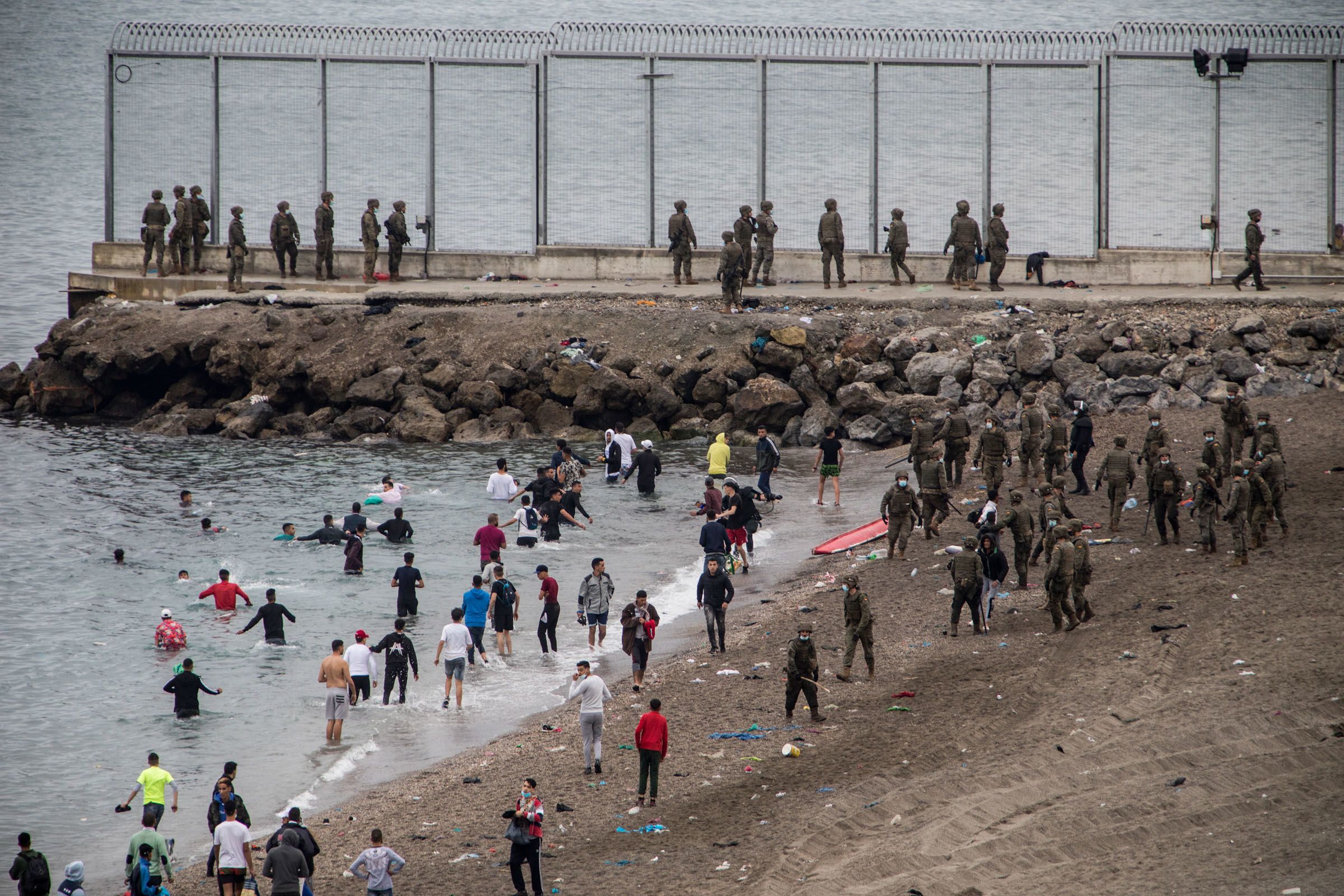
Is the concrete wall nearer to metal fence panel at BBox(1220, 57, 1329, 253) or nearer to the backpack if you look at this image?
metal fence panel at BBox(1220, 57, 1329, 253)

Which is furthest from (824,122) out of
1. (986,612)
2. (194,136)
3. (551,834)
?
(551,834)

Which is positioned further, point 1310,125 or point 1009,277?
point 1310,125

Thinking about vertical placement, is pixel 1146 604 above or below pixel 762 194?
below

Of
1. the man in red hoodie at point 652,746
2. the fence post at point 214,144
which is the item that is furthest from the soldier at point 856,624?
the fence post at point 214,144

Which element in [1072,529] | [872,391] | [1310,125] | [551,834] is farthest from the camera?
[1310,125]

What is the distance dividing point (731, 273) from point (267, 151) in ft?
140

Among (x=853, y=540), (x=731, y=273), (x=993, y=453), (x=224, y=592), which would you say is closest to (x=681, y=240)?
(x=731, y=273)

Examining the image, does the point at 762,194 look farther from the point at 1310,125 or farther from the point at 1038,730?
the point at 1310,125

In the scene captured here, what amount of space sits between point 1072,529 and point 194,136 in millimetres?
51116

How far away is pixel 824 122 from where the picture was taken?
65938 mm

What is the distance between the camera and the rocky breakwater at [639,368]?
93.0 ft

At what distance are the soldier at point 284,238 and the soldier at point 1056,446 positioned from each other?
1844 centimetres

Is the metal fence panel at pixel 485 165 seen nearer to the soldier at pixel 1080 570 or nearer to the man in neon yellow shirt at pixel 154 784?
the soldier at pixel 1080 570

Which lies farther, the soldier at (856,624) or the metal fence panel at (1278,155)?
the metal fence panel at (1278,155)
